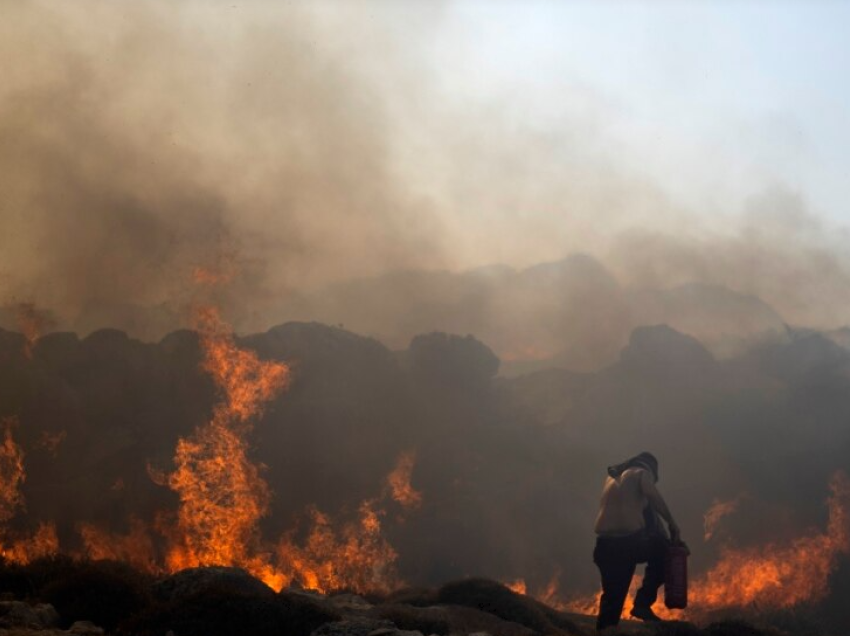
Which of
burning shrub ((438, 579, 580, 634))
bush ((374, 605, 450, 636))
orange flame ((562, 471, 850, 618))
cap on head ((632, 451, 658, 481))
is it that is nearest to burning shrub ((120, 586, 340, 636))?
bush ((374, 605, 450, 636))

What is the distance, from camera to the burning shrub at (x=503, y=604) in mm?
15156

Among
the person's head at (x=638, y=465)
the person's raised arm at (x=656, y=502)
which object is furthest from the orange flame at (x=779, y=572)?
the person's raised arm at (x=656, y=502)

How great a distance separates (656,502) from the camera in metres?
13.3

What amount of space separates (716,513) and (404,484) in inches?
426

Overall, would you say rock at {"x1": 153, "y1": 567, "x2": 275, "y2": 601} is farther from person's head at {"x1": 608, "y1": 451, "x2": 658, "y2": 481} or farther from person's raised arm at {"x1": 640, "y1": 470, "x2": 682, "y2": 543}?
person's raised arm at {"x1": 640, "y1": 470, "x2": 682, "y2": 543}

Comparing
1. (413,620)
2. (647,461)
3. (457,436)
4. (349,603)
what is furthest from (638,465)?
(457,436)

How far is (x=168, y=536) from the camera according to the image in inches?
1017

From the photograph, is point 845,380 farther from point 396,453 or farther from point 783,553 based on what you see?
point 396,453

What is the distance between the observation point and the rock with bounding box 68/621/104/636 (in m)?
9.95

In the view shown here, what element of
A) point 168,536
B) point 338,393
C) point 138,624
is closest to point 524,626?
point 138,624

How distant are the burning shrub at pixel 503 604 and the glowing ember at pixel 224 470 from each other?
326 inches

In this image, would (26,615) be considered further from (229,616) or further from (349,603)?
(349,603)

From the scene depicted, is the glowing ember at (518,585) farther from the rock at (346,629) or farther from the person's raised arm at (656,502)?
the rock at (346,629)

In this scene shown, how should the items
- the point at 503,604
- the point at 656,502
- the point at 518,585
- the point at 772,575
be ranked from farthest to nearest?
the point at 518,585, the point at 772,575, the point at 503,604, the point at 656,502
